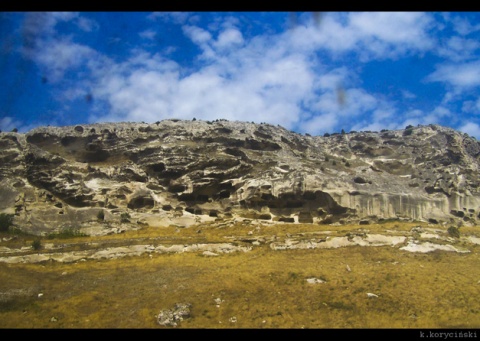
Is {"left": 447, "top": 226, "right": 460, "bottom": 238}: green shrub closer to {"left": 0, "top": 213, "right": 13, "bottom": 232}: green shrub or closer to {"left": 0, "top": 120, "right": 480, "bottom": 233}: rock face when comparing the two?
{"left": 0, "top": 120, "right": 480, "bottom": 233}: rock face

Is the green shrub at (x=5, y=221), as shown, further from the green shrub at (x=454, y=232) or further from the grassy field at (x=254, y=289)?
the green shrub at (x=454, y=232)

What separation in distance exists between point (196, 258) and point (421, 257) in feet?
70.4

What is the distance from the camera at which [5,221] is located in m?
47.2

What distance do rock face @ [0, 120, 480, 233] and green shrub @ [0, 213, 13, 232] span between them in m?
0.96

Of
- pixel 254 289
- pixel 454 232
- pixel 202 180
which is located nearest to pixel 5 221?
pixel 202 180

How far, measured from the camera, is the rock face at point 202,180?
55.8m

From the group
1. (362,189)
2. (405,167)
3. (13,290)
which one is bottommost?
(13,290)

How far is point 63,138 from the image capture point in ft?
221

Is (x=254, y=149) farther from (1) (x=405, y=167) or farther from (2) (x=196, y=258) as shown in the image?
(2) (x=196, y=258)

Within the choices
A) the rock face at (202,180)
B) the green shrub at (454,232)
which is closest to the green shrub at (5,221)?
the rock face at (202,180)

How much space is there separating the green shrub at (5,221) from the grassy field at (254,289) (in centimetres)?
393

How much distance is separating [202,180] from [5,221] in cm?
2581

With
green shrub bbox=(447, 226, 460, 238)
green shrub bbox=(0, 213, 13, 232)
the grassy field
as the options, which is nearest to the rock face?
green shrub bbox=(0, 213, 13, 232)
